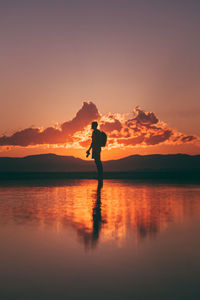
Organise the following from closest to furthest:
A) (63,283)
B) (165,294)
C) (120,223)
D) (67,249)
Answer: (165,294)
(63,283)
(67,249)
(120,223)

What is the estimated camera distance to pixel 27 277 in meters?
3.26

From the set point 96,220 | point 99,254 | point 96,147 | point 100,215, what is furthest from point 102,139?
point 99,254

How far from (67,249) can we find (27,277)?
3.34 ft

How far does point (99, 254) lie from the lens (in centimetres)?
398

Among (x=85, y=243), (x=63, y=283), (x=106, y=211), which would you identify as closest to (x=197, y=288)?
(x=63, y=283)

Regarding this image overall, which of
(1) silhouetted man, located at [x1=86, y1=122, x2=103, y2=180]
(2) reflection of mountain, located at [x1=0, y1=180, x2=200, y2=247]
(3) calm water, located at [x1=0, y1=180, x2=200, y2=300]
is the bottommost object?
(3) calm water, located at [x1=0, y1=180, x2=200, y2=300]

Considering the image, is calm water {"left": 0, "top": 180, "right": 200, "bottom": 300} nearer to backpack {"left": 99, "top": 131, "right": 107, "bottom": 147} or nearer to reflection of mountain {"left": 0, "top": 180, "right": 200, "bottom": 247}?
reflection of mountain {"left": 0, "top": 180, "right": 200, "bottom": 247}

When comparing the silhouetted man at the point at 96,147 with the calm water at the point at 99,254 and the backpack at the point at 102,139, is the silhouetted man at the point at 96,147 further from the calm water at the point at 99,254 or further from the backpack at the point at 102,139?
the calm water at the point at 99,254

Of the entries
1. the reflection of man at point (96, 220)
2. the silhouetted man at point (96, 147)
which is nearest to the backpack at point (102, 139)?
the silhouetted man at point (96, 147)

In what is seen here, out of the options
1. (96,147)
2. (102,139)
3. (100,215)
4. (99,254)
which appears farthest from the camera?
(102,139)

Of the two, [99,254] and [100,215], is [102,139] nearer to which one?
[100,215]

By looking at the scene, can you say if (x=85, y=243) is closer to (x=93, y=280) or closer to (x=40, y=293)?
(x=93, y=280)

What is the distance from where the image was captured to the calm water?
9.73ft

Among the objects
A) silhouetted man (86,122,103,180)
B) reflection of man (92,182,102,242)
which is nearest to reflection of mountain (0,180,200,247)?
reflection of man (92,182,102,242)
